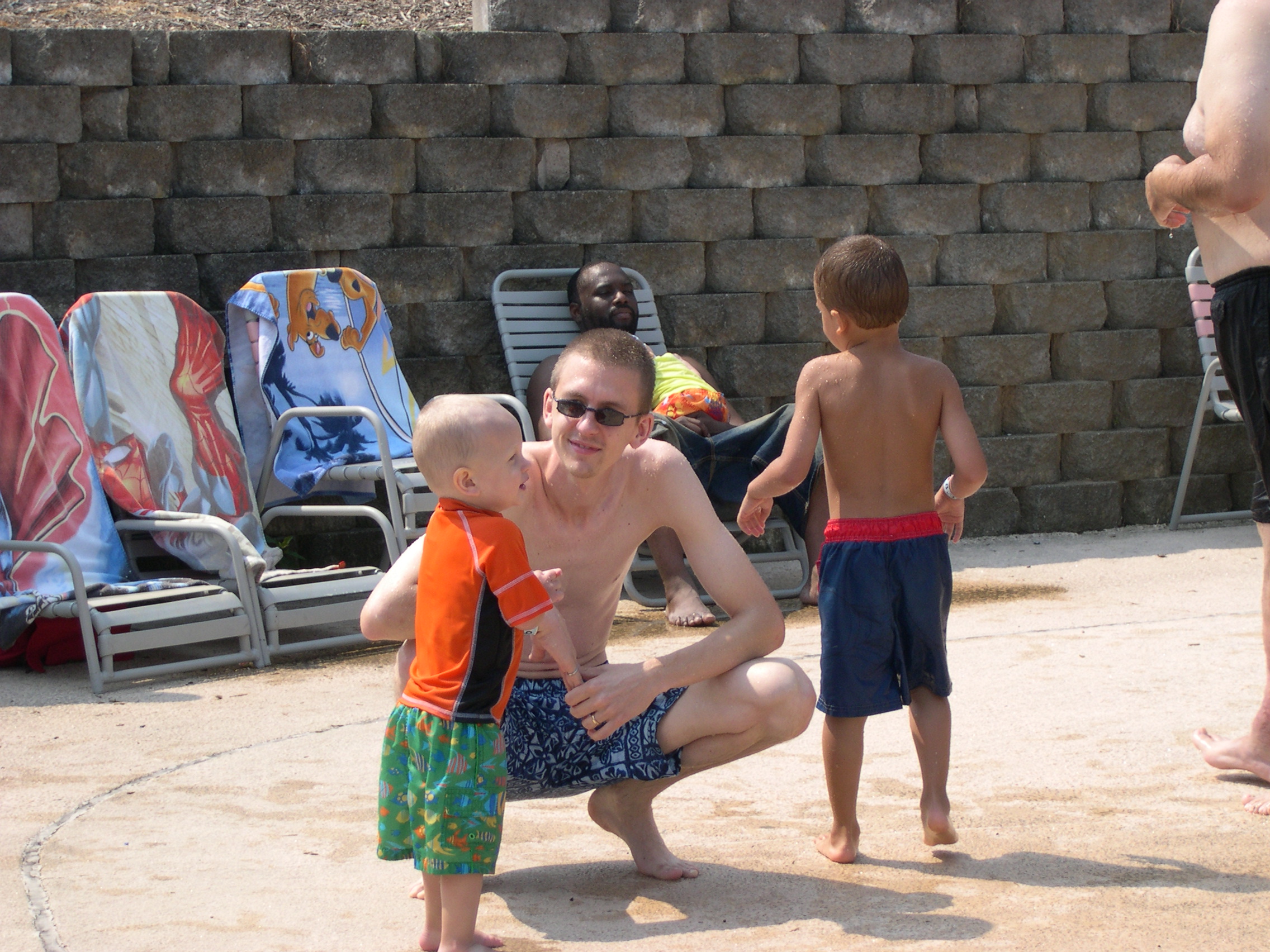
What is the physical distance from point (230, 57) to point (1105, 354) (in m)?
3.96

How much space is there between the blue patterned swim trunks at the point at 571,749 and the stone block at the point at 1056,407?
4352mm

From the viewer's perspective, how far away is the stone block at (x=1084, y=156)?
21.3 ft

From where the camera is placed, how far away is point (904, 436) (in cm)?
268

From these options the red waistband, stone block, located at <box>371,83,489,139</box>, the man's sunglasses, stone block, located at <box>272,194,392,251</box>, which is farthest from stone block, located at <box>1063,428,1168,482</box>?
the man's sunglasses

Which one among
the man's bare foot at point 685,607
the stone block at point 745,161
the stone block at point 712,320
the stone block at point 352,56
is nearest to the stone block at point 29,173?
the stone block at point 352,56

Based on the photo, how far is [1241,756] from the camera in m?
2.96

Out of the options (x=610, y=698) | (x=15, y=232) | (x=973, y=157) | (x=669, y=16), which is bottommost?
(x=610, y=698)

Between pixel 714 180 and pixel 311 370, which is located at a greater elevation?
pixel 714 180

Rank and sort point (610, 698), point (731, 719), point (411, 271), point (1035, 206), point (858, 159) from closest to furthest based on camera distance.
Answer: point (610, 698) → point (731, 719) → point (411, 271) → point (858, 159) → point (1035, 206)

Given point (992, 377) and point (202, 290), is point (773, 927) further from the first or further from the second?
point (992, 377)

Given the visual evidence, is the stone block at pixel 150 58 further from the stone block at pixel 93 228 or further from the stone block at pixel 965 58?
the stone block at pixel 965 58

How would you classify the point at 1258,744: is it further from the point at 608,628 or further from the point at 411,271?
the point at 411,271

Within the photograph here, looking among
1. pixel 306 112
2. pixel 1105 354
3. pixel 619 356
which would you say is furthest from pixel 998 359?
pixel 619 356

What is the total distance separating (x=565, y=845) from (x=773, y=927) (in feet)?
2.02
